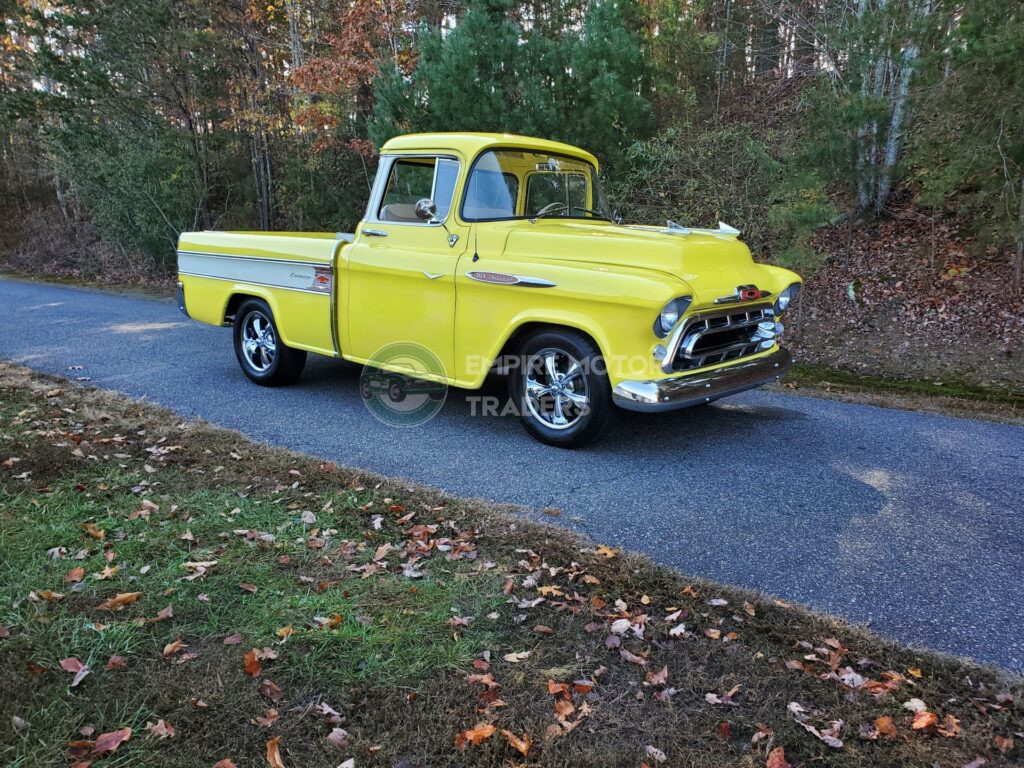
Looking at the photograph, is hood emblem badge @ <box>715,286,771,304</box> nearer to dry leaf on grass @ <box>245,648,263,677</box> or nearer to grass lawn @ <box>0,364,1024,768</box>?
grass lawn @ <box>0,364,1024,768</box>

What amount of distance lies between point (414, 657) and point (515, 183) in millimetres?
4010

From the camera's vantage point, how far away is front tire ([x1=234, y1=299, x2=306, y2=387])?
689cm

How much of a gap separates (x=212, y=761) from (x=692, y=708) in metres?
1.63

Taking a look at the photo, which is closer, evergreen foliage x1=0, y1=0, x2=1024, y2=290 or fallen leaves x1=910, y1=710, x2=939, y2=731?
fallen leaves x1=910, y1=710, x2=939, y2=731

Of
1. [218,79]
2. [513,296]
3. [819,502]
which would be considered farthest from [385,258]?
[218,79]

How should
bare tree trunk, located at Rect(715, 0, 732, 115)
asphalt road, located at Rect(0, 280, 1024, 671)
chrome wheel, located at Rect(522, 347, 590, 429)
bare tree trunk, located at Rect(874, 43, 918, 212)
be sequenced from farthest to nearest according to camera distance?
bare tree trunk, located at Rect(715, 0, 732, 115) → bare tree trunk, located at Rect(874, 43, 918, 212) → chrome wheel, located at Rect(522, 347, 590, 429) → asphalt road, located at Rect(0, 280, 1024, 671)

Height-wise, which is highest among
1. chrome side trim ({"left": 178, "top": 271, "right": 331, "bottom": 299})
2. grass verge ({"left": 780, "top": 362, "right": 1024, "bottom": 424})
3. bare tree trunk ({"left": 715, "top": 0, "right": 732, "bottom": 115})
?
bare tree trunk ({"left": 715, "top": 0, "right": 732, "bottom": 115})

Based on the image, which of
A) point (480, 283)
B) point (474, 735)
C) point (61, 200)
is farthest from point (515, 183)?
point (61, 200)

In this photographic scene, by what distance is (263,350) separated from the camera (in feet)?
23.4

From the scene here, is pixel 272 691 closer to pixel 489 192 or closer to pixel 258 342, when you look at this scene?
pixel 489 192

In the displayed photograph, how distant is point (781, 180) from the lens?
9.63m

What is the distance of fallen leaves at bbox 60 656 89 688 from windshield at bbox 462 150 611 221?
3.84 metres

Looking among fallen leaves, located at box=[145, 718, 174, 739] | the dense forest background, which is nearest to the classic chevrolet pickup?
fallen leaves, located at box=[145, 718, 174, 739]

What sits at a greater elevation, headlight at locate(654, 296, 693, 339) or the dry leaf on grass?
headlight at locate(654, 296, 693, 339)
